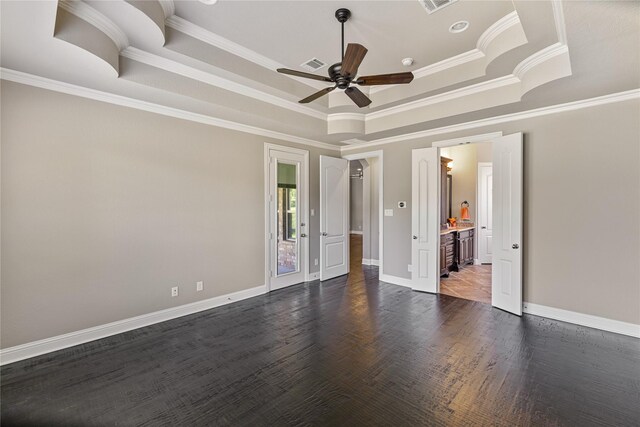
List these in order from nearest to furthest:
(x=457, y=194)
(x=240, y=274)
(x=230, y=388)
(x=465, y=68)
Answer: (x=230, y=388) → (x=465, y=68) → (x=240, y=274) → (x=457, y=194)

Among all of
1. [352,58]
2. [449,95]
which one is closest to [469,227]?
[449,95]

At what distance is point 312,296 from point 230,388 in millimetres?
2472

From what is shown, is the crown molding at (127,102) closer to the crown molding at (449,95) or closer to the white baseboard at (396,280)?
the crown molding at (449,95)

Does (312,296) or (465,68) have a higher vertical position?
(465,68)

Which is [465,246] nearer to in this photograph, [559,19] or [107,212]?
[559,19]

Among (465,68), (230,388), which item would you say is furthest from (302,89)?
(230,388)

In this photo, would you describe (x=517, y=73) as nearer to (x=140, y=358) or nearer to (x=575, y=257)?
(x=575, y=257)

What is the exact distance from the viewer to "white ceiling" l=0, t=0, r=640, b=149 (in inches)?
87.9

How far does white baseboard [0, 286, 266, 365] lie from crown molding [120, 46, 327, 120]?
2.93 meters

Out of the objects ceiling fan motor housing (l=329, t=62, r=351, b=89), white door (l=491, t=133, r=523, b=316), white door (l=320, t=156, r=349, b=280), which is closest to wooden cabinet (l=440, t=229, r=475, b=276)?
white door (l=491, t=133, r=523, b=316)

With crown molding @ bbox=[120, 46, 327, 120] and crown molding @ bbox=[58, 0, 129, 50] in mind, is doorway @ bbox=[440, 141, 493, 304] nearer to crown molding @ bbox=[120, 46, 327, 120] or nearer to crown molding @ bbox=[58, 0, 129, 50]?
crown molding @ bbox=[120, 46, 327, 120]

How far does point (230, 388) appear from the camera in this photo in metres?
2.45

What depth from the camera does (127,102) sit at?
3457 millimetres

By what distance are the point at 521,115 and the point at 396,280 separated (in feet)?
10.8
